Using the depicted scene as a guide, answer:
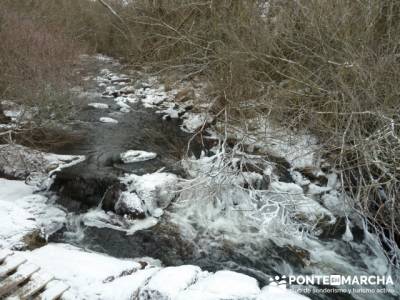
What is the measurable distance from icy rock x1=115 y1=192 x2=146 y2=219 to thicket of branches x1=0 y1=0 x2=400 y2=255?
2.47 metres

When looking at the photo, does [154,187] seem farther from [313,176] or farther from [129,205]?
[313,176]

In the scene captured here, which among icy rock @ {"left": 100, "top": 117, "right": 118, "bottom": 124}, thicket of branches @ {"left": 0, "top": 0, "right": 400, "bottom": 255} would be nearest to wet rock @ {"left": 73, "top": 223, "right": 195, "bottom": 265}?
thicket of branches @ {"left": 0, "top": 0, "right": 400, "bottom": 255}

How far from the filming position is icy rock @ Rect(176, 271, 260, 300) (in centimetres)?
346

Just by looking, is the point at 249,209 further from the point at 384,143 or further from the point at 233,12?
the point at 233,12

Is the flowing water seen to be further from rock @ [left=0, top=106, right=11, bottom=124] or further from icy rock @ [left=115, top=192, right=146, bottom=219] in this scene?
rock @ [left=0, top=106, right=11, bottom=124]

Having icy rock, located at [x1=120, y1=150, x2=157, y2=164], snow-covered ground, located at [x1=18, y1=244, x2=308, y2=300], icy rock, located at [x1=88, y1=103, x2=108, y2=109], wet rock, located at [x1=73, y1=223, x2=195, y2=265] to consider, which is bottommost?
wet rock, located at [x1=73, y1=223, x2=195, y2=265]

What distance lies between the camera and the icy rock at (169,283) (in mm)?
3500

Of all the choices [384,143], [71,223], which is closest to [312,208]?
[384,143]

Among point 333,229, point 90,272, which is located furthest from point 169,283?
point 333,229

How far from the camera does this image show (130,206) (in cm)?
596

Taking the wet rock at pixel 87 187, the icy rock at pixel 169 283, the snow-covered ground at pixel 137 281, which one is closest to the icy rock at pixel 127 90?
the wet rock at pixel 87 187

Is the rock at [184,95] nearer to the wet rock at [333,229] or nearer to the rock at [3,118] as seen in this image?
the rock at [3,118]

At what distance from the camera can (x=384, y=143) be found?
4.91 m

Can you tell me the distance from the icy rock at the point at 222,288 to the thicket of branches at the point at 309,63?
79.6 inches
